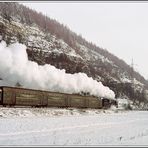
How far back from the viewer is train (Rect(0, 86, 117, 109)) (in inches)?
1436

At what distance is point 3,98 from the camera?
35719 mm

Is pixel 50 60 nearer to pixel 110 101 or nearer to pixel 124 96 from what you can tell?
pixel 124 96

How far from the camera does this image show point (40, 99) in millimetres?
42375

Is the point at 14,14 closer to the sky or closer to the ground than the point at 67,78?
closer to the sky

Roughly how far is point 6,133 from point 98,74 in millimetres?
126739

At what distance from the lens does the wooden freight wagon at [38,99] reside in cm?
3638

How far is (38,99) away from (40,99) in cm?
48

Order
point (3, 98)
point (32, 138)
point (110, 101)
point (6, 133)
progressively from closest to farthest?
point (32, 138) < point (6, 133) < point (3, 98) < point (110, 101)

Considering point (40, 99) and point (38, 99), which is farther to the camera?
point (40, 99)

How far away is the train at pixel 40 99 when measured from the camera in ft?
120

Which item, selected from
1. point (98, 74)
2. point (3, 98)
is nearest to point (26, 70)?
point (3, 98)

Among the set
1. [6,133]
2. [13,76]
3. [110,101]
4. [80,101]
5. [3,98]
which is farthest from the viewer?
[110,101]

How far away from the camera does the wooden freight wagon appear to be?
119 ft

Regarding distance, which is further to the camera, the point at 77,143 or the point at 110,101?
the point at 110,101
